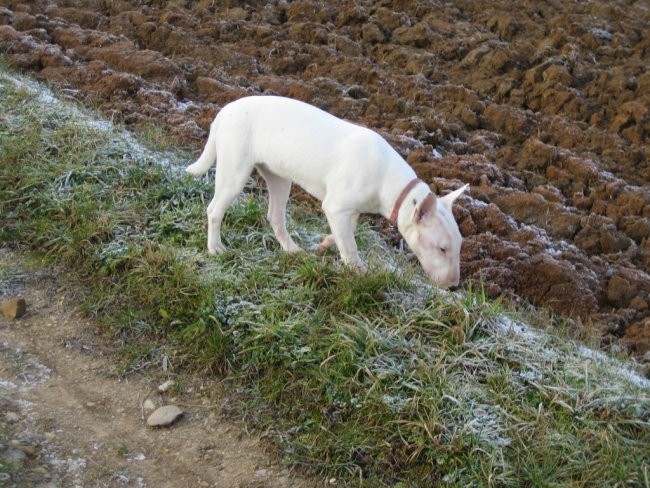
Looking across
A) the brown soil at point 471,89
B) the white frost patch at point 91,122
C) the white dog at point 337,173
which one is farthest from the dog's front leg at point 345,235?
the white frost patch at point 91,122

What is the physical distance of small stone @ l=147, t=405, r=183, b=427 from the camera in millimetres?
4754

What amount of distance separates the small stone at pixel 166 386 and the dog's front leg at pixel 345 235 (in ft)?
4.56

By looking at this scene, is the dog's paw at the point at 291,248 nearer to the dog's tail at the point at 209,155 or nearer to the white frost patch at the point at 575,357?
the dog's tail at the point at 209,155

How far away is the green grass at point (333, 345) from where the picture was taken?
4.41 m

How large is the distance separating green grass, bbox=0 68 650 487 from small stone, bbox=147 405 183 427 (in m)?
0.32

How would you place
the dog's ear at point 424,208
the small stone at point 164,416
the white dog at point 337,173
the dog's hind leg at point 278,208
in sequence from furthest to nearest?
the dog's hind leg at point 278,208 < the white dog at point 337,173 < the dog's ear at point 424,208 < the small stone at point 164,416

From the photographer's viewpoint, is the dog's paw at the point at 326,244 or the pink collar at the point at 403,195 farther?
the dog's paw at the point at 326,244

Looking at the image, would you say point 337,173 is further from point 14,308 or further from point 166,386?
point 14,308

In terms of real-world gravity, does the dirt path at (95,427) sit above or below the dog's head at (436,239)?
below

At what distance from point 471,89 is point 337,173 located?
4.59m

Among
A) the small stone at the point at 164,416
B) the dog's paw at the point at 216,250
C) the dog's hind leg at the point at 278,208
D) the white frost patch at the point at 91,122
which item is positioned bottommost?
the white frost patch at the point at 91,122

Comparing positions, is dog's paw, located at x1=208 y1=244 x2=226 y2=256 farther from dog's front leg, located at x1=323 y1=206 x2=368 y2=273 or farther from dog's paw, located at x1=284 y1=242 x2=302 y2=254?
dog's front leg, located at x1=323 y1=206 x2=368 y2=273

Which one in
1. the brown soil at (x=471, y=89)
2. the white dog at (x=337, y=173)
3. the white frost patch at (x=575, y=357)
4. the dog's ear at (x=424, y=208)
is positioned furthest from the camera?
the brown soil at (x=471, y=89)

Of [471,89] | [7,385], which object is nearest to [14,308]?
[7,385]
